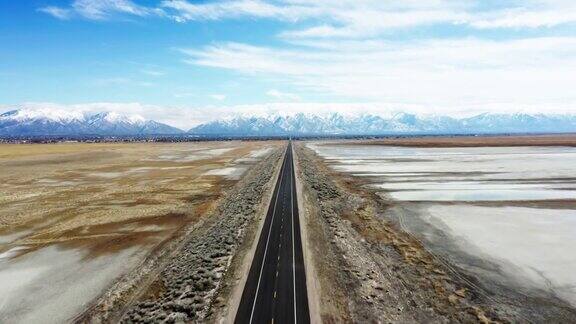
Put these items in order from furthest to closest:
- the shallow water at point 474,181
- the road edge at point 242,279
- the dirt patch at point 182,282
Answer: the shallow water at point 474,181 < the dirt patch at point 182,282 < the road edge at point 242,279

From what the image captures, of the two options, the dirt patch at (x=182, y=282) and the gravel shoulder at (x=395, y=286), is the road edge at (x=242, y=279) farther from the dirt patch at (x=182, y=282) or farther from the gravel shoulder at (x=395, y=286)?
the gravel shoulder at (x=395, y=286)

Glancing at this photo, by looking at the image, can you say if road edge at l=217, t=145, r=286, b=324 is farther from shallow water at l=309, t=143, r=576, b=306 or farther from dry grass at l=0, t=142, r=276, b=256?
shallow water at l=309, t=143, r=576, b=306

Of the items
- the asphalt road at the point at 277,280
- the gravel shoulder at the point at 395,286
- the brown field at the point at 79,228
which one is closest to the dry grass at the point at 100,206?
the brown field at the point at 79,228

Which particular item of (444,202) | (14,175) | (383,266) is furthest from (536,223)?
(14,175)

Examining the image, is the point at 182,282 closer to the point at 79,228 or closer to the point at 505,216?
the point at 79,228

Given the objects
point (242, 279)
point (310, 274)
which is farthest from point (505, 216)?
point (242, 279)

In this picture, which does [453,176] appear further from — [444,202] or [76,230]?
[76,230]
